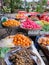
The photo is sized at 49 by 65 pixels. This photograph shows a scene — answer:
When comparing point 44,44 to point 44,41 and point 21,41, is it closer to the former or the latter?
point 44,41

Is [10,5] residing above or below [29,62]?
below

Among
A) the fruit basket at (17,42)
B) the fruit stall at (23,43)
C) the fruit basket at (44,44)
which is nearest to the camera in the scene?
the fruit stall at (23,43)

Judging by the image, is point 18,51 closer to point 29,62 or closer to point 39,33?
point 29,62

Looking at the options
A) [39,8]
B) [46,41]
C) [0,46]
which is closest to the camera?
[0,46]

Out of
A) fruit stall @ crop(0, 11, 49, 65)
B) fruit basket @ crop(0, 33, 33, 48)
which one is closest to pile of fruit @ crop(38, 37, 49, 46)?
fruit stall @ crop(0, 11, 49, 65)

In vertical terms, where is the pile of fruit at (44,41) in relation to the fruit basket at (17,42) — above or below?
below

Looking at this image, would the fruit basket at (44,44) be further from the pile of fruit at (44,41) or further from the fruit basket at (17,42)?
the fruit basket at (17,42)

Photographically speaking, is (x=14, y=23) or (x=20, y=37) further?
→ (x=14, y=23)

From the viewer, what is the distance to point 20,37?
296cm

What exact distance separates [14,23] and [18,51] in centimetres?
147

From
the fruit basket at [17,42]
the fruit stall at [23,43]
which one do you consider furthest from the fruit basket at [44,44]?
the fruit basket at [17,42]

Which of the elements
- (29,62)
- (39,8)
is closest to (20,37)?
(29,62)

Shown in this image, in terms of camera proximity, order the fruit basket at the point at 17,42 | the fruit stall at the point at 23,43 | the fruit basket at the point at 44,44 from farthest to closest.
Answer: the fruit basket at the point at 17,42
the fruit basket at the point at 44,44
the fruit stall at the point at 23,43

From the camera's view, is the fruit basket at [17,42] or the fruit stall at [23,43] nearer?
the fruit stall at [23,43]
